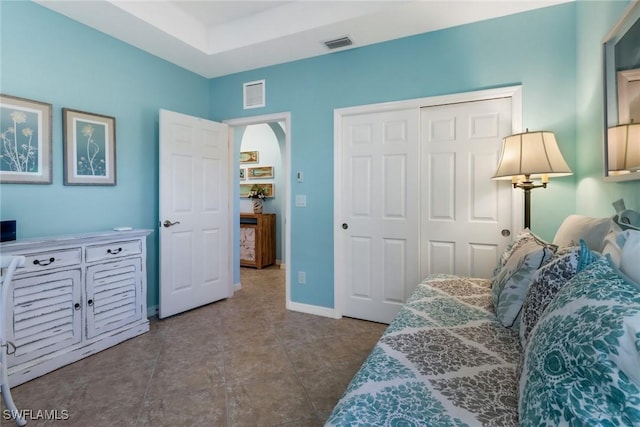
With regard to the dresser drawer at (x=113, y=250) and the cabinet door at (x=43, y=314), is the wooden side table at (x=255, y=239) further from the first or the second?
the cabinet door at (x=43, y=314)

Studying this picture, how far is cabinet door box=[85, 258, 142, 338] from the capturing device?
228cm

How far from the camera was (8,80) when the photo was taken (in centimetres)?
211

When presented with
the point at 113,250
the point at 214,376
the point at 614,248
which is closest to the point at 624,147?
the point at 614,248

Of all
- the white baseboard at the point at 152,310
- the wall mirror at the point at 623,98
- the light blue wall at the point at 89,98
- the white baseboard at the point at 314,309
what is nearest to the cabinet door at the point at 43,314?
the light blue wall at the point at 89,98

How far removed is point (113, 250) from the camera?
Answer: 2426 mm

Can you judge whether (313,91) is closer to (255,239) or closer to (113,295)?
(113,295)

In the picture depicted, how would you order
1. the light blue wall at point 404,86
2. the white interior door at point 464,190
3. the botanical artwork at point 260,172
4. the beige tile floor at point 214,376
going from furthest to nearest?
the botanical artwork at point 260,172
the white interior door at point 464,190
the light blue wall at point 404,86
the beige tile floor at point 214,376

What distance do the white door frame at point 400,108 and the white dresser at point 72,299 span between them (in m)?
1.72

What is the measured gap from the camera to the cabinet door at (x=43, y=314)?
1.88 m

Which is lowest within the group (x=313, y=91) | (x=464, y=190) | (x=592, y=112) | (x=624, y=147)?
(x=464, y=190)

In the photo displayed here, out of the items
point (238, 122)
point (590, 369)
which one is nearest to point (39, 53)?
point (238, 122)

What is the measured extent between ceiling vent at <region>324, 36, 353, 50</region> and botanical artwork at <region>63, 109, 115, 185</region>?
6.67ft

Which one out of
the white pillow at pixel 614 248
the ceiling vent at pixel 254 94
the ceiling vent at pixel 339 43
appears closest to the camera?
the white pillow at pixel 614 248

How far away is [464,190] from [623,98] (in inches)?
46.6
